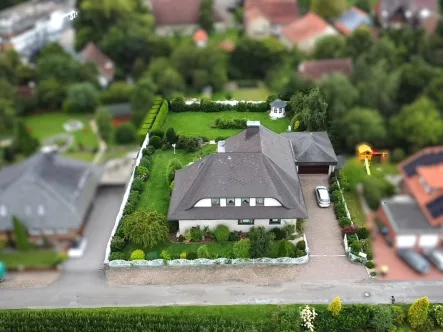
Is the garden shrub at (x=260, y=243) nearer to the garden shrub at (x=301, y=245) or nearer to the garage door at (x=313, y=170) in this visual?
the garden shrub at (x=301, y=245)

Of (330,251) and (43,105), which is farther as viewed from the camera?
(330,251)

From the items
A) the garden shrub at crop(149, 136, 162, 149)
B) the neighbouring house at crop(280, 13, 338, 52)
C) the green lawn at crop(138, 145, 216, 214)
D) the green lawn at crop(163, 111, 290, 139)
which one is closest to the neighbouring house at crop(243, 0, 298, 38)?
the neighbouring house at crop(280, 13, 338, 52)

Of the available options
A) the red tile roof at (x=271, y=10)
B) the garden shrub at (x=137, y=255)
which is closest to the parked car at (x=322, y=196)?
the red tile roof at (x=271, y=10)

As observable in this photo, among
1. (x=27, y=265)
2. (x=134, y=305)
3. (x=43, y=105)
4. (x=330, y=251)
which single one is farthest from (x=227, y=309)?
(x=43, y=105)

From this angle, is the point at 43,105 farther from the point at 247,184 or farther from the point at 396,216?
the point at 247,184

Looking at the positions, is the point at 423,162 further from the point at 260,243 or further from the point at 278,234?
the point at 278,234

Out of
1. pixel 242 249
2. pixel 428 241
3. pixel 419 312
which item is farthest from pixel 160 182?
pixel 428 241

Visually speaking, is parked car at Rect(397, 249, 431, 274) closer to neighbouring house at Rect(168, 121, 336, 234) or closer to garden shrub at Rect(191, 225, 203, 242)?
neighbouring house at Rect(168, 121, 336, 234)
